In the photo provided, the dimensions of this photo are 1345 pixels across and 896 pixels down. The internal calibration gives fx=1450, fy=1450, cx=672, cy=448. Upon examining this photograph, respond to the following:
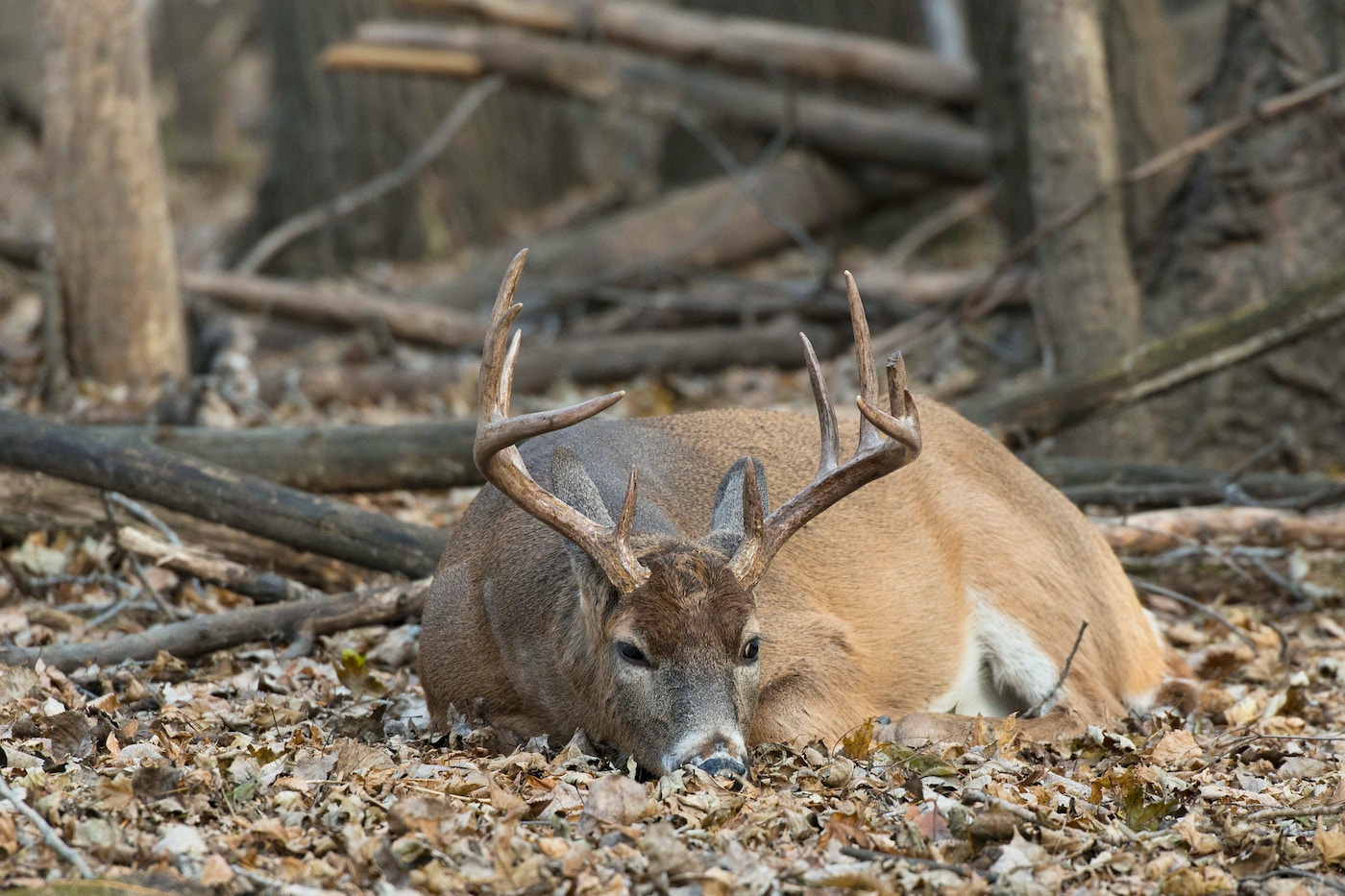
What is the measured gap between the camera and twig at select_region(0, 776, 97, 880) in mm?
3244

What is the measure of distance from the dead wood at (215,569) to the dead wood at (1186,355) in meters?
3.55

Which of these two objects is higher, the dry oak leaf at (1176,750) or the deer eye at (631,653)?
the deer eye at (631,653)

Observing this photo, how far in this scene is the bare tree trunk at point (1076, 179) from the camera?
7.56m

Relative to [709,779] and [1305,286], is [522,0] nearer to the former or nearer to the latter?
[1305,286]

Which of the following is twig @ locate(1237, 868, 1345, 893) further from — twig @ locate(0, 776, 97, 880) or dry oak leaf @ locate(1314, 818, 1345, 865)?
twig @ locate(0, 776, 97, 880)

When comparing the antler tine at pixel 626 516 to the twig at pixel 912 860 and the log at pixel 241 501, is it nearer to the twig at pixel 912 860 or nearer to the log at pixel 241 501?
the twig at pixel 912 860

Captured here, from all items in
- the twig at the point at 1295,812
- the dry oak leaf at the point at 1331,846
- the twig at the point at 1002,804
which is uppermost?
the twig at the point at 1002,804

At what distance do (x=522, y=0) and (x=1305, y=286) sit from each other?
7778mm

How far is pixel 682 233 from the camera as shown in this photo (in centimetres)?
1253

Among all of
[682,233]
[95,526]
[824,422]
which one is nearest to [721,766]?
[824,422]

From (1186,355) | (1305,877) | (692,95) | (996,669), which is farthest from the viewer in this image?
(692,95)

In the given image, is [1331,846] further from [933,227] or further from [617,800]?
[933,227]

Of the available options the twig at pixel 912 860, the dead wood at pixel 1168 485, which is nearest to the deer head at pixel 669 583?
the twig at pixel 912 860

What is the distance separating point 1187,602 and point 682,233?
23.0 ft
